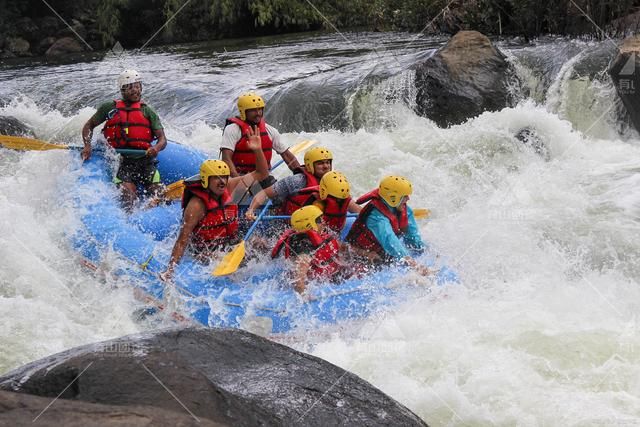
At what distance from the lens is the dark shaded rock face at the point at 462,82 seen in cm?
967

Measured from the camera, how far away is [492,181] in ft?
27.4

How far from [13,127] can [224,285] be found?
6.69 meters

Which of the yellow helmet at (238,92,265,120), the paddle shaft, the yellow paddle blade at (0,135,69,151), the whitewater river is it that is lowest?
the whitewater river

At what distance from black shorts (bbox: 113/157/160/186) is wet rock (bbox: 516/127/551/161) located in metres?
4.21

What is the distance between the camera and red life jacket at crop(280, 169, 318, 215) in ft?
18.6

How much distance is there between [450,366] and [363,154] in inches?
189

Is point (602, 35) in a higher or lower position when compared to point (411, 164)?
higher

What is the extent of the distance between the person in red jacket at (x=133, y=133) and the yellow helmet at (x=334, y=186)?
74.2 inches

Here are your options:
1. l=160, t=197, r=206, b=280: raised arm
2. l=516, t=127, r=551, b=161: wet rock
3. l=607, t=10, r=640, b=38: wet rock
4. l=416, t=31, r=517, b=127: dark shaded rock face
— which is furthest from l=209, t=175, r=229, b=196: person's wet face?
l=607, t=10, r=640, b=38: wet rock

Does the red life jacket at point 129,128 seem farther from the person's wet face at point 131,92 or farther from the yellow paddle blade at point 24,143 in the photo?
the yellow paddle blade at point 24,143

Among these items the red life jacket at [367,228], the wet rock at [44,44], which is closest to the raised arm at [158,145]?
the red life jacket at [367,228]

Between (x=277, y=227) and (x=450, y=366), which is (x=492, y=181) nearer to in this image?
(x=277, y=227)

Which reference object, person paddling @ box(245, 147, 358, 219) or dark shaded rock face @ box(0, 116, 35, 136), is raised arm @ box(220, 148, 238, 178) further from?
dark shaded rock face @ box(0, 116, 35, 136)

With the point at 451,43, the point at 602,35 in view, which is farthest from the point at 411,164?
the point at 602,35
